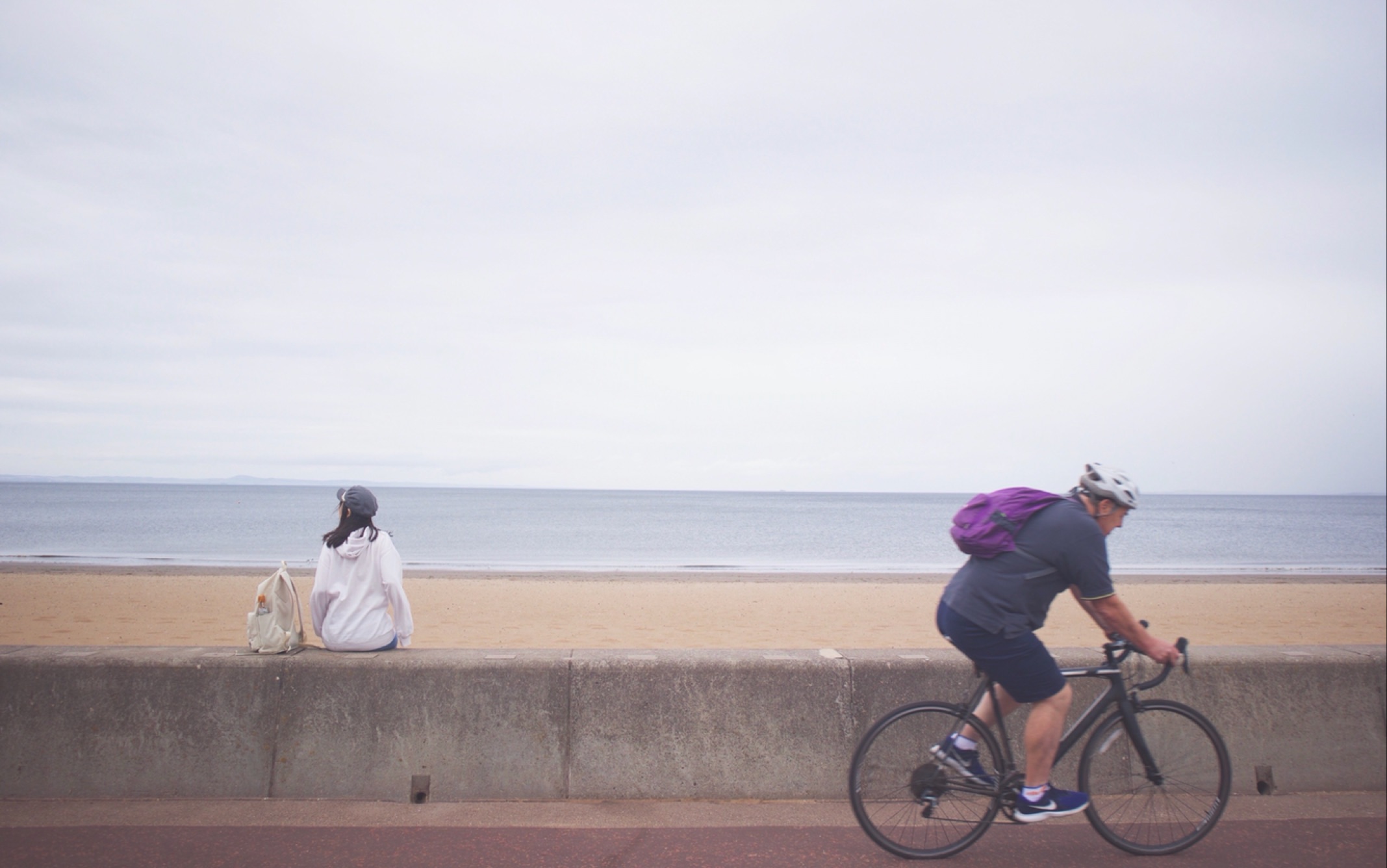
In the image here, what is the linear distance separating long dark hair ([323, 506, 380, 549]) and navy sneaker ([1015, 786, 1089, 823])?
11.9ft

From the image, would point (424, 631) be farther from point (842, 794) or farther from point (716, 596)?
point (842, 794)

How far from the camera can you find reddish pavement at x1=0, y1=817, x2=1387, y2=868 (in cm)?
383

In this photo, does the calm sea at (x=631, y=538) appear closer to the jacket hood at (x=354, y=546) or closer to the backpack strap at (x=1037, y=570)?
the jacket hood at (x=354, y=546)

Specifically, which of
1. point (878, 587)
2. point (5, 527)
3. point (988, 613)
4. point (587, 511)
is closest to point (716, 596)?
point (878, 587)

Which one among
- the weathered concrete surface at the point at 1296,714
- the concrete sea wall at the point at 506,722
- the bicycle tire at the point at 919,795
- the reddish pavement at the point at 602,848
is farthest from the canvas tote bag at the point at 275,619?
the weathered concrete surface at the point at 1296,714

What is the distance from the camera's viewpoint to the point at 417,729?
469 centimetres

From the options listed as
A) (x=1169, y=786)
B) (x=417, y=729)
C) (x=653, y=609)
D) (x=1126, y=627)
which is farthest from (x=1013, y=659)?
(x=653, y=609)

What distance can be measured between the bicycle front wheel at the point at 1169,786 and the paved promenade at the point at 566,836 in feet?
0.34

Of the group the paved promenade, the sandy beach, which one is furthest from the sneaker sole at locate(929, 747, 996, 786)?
the sandy beach

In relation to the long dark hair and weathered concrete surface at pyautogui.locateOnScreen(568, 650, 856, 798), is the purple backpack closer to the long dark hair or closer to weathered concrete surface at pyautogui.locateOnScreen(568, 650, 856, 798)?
weathered concrete surface at pyautogui.locateOnScreen(568, 650, 856, 798)

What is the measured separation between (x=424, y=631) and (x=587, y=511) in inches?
3003

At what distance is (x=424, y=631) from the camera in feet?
42.9

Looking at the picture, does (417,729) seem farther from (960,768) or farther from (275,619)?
(960,768)

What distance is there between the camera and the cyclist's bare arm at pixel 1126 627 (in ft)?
12.4
